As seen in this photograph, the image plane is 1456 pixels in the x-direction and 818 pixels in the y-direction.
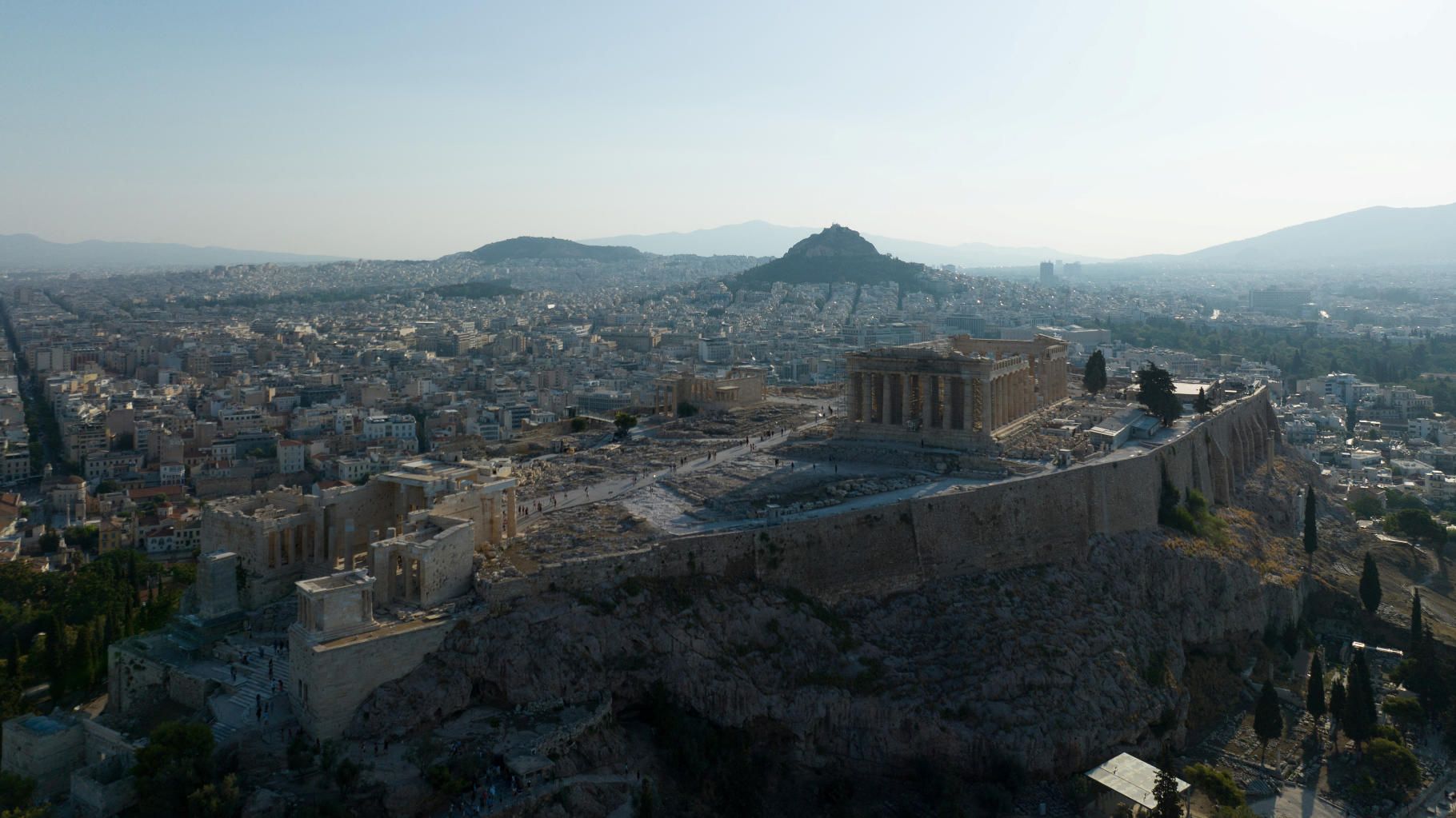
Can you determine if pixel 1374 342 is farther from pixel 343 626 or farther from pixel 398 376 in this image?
pixel 343 626

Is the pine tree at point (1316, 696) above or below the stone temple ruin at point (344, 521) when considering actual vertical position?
below

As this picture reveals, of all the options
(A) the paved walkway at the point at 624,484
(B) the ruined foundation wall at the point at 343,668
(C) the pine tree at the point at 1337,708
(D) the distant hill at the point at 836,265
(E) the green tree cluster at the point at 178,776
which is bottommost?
(C) the pine tree at the point at 1337,708

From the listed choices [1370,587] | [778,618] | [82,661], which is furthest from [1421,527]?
[82,661]

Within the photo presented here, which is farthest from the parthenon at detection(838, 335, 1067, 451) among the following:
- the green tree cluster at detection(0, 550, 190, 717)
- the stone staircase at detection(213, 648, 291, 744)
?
the green tree cluster at detection(0, 550, 190, 717)

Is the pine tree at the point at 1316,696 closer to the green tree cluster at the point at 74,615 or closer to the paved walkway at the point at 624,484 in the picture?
the paved walkway at the point at 624,484

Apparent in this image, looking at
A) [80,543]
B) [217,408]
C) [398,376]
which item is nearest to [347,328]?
[398,376]

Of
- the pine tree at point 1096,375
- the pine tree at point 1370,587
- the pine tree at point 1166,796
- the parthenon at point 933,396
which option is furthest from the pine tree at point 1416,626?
the pine tree at point 1096,375

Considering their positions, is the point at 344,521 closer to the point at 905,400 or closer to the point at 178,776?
the point at 178,776
